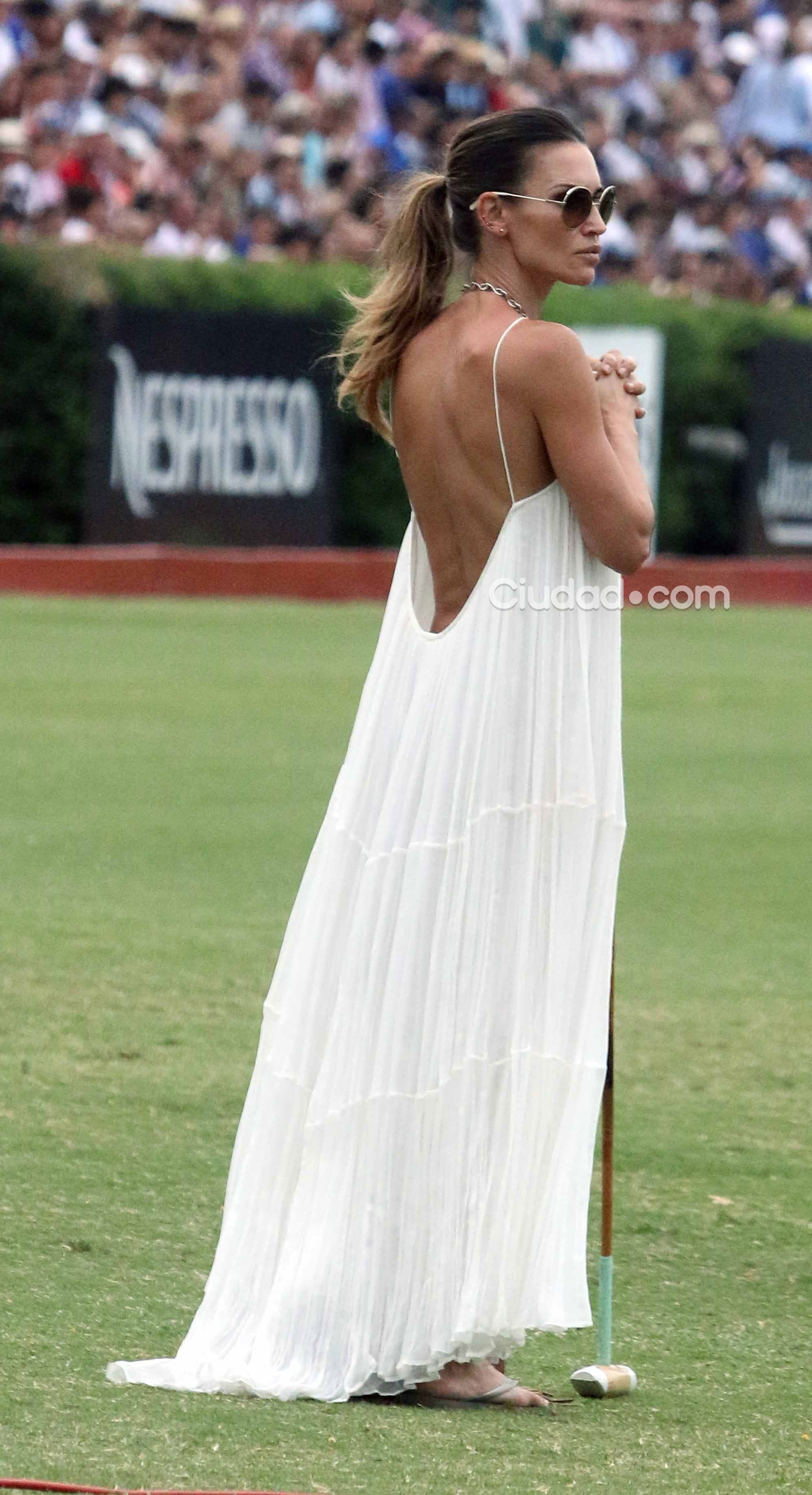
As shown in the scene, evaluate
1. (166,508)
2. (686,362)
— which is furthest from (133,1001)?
(686,362)

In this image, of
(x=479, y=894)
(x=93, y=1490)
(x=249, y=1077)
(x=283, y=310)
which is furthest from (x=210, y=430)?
(x=93, y=1490)

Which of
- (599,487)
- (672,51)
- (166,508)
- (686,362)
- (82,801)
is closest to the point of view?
(599,487)

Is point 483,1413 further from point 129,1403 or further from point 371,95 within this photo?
point 371,95

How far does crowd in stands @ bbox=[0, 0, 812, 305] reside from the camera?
1786 centimetres

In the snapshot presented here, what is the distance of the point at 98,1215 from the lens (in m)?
4.76

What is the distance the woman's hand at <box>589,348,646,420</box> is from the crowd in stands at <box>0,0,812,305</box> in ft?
41.4

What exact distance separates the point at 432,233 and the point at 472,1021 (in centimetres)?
122

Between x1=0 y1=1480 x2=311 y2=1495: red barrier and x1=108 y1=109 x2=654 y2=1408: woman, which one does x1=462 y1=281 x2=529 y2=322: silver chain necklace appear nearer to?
x1=108 y1=109 x2=654 y2=1408: woman

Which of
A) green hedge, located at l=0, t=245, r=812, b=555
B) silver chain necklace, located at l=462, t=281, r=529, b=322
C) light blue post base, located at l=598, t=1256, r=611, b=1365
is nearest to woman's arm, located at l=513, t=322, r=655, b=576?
silver chain necklace, located at l=462, t=281, r=529, b=322

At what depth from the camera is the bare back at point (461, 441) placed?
11.9ft

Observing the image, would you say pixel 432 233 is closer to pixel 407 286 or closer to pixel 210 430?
pixel 407 286

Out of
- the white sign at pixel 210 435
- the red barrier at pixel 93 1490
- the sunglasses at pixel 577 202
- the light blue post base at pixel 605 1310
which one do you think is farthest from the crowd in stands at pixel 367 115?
the red barrier at pixel 93 1490

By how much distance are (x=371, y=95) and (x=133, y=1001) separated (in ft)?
48.7

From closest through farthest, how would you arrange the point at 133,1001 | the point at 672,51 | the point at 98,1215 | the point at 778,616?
the point at 98,1215, the point at 133,1001, the point at 778,616, the point at 672,51
